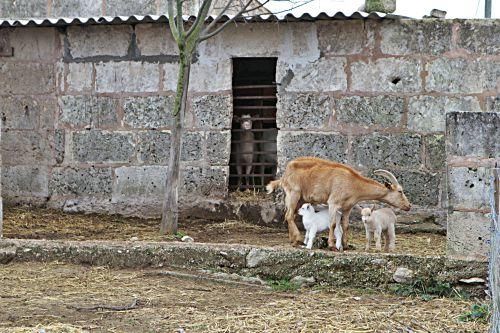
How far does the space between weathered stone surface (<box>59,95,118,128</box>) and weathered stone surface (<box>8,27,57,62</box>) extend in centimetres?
67

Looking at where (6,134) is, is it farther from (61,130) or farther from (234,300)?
(234,300)

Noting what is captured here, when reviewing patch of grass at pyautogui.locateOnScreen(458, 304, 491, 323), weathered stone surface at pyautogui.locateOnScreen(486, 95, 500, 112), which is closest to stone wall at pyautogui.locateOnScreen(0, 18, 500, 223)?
weathered stone surface at pyautogui.locateOnScreen(486, 95, 500, 112)

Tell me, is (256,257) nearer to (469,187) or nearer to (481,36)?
(469,187)

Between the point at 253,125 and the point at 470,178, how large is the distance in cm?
525

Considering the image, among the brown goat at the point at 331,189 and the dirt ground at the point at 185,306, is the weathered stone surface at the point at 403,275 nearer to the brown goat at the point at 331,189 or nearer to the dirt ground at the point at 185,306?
the dirt ground at the point at 185,306

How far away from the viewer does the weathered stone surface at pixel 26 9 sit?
548 inches

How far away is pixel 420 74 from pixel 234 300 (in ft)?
17.8

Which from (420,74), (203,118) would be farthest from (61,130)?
(420,74)

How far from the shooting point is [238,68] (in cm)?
1180

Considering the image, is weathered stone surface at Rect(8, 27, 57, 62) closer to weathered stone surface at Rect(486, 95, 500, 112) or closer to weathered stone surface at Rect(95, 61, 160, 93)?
weathered stone surface at Rect(95, 61, 160, 93)

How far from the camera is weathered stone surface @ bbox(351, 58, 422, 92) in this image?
10633 mm

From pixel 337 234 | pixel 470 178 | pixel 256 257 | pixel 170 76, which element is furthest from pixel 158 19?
pixel 470 178

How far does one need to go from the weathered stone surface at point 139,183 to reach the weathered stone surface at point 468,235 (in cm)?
515

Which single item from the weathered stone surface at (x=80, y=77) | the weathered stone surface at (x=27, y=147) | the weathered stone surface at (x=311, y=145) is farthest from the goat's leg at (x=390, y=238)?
the weathered stone surface at (x=27, y=147)
